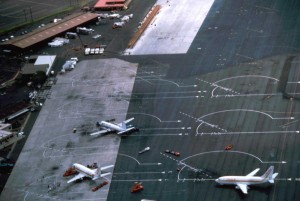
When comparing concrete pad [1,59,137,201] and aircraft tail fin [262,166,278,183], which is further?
concrete pad [1,59,137,201]

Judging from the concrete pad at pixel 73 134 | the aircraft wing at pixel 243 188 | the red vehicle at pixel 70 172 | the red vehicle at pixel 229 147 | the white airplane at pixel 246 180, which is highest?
the white airplane at pixel 246 180

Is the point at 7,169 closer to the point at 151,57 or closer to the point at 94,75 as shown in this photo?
the point at 94,75

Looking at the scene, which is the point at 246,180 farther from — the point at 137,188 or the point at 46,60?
the point at 46,60

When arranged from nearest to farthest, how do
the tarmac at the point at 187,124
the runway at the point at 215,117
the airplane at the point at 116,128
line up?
1. the runway at the point at 215,117
2. the tarmac at the point at 187,124
3. the airplane at the point at 116,128

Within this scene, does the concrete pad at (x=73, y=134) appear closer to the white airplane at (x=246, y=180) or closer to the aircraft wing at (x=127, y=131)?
the aircraft wing at (x=127, y=131)

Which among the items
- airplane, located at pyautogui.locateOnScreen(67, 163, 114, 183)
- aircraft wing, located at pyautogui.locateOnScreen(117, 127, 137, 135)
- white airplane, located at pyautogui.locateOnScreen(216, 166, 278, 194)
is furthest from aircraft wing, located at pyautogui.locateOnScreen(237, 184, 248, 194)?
aircraft wing, located at pyautogui.locateOnScreen(117, 127, 137, 135)

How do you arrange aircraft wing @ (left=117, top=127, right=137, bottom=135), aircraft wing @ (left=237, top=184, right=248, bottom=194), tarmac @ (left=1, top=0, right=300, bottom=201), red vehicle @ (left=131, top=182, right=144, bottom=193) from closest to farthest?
aircraft wing @ (left=237, top=184, right=248, bottom=194) → red vehicle @ (left=131, top=182, right=144, bottom=193) → tarmac @ (left=1, top=0, right=300, bottom=201) → aircraft wing @ (left=117, top=127, right=137, bottom=135)

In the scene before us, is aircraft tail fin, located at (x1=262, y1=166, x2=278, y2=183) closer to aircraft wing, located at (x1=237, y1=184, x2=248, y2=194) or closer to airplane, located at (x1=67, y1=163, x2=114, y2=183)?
aircraft wing, located at (x1=237, y1=184, x2=248, y2=194)

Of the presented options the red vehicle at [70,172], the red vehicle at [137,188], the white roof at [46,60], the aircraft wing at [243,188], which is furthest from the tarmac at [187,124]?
the white roof at [46,60]

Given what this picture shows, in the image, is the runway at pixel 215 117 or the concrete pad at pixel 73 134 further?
the concrete pad at pixel 73 134
